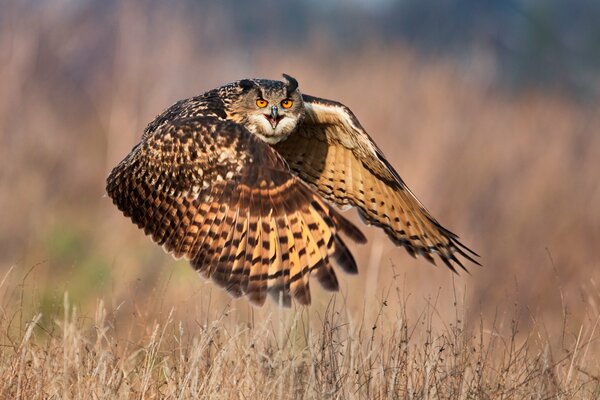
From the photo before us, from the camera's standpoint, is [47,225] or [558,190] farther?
[558,190]

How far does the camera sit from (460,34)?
56.9 feet

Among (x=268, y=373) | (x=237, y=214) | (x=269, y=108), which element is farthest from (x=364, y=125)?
(x=268, y=373)

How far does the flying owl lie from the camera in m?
5.35

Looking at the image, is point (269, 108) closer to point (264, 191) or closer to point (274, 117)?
point (274, 117)

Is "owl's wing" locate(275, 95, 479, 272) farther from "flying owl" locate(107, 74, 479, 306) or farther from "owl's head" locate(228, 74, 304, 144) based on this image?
"owl's head" locate(228, 74, 304, 144)

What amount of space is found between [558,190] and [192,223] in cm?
656

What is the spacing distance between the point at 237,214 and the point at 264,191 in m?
0.17

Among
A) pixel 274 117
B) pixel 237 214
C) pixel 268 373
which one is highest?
pixel 274 117

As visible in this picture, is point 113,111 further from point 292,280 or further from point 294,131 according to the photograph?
point 292,280

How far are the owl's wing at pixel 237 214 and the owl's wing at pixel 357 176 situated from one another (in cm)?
77

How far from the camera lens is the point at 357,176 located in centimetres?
650

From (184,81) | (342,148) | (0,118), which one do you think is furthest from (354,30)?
(342,148)

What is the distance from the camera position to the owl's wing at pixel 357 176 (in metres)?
6.21

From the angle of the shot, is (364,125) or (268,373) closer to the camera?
(268,373)
